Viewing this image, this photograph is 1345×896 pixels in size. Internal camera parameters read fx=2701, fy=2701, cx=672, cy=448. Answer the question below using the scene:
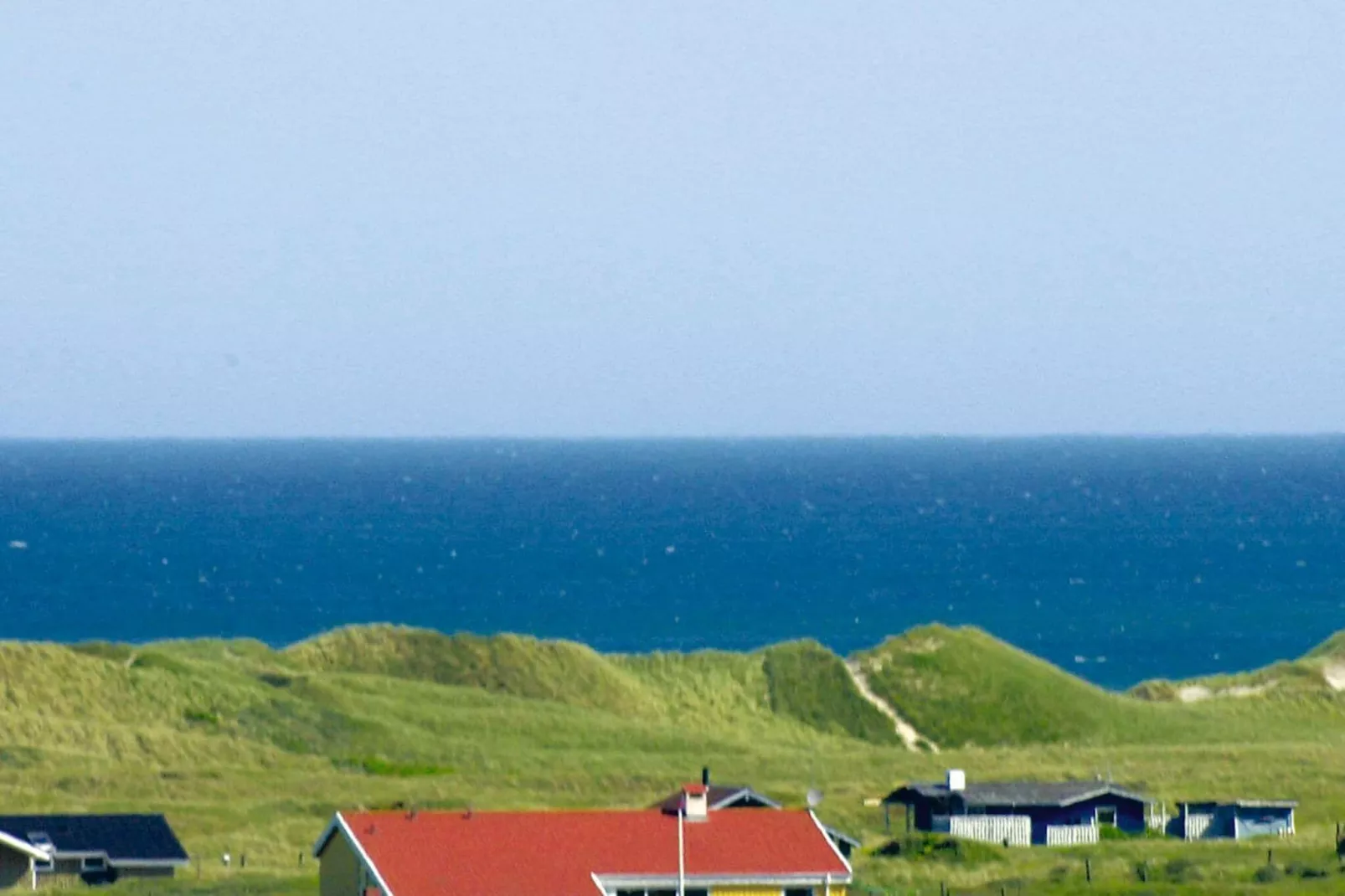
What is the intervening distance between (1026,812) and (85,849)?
2205 centimetres

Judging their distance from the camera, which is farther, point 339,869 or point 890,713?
point 890,713

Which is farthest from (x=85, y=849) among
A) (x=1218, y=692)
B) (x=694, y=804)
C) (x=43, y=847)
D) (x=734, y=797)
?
(x=1218, y=692)

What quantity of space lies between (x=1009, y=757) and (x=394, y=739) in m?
18.7

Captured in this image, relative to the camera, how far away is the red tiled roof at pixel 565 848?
4138 cm

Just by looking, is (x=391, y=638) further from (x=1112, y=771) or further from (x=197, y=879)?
(x=197, y=879)

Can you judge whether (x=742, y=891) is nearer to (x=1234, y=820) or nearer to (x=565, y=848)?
(x=565, y=848)

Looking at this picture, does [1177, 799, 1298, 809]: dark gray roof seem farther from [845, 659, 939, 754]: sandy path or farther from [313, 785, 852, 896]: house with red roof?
[845, 659, 939, 754]: sandy path

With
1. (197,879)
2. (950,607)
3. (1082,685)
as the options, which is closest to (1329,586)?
(950,607)

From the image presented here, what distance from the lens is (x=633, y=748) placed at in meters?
83.7

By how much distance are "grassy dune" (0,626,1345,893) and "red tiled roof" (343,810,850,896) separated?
26.6ft

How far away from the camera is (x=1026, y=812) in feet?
205

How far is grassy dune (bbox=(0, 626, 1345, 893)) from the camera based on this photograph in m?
61.4

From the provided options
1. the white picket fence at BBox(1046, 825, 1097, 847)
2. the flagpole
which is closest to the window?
the flagpole

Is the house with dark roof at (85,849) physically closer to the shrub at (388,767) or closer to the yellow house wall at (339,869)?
the yellow house wall at (339,869)
